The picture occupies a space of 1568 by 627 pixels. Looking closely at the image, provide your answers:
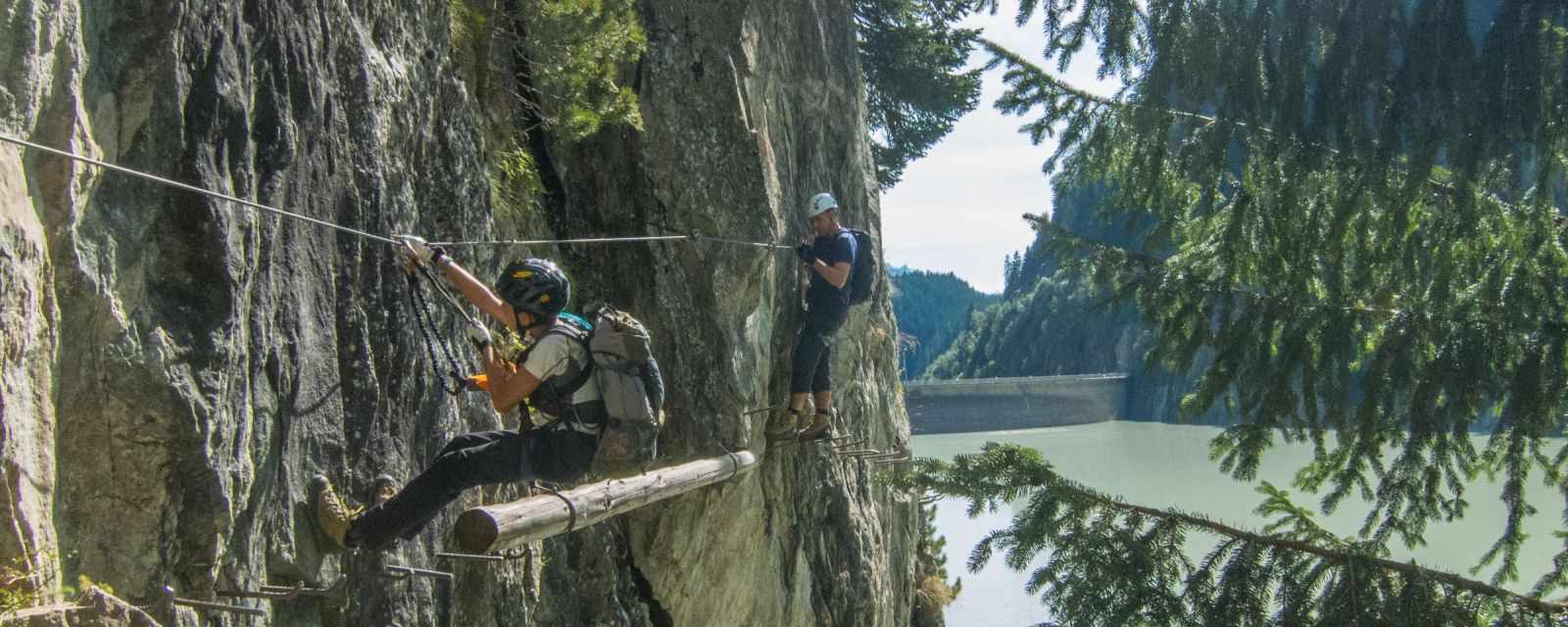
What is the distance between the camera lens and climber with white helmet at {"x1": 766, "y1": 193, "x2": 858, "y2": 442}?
33.3ft

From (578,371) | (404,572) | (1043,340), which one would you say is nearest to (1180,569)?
(578,371)

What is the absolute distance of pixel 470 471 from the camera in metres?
5.61

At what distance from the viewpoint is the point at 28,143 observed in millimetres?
3740

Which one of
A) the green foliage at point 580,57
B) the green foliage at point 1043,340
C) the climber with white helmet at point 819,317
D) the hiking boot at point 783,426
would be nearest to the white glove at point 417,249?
the green foliage at point 580,57

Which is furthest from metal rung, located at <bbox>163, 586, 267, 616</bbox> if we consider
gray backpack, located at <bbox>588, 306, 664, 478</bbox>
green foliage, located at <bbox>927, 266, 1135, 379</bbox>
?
green foliage, located at <bbox>927, 266, 1135, 379</bbox>

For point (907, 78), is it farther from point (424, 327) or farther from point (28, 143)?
point (28, 143)

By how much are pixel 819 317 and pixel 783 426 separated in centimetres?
93

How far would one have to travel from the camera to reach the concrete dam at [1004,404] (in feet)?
210

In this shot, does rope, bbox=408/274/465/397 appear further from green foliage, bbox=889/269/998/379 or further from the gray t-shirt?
green foliage, bbox=889/269/998/379

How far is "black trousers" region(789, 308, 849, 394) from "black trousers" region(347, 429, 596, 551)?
461 cm

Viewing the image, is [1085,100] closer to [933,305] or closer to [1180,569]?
[1180,569]

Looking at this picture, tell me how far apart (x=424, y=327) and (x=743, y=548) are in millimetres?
4684

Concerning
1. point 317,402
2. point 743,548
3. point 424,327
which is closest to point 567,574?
point 743,548

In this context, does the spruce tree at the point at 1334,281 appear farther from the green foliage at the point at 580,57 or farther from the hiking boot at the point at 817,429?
the green foliage at the point at 580,57
